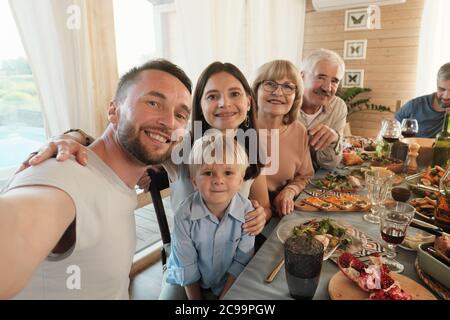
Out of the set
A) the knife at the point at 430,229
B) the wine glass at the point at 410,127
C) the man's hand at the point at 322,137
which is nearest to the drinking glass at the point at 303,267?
the knife at the point at 430,229

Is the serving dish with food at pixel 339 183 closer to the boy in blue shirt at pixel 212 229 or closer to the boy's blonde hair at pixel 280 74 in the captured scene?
the boy's blonde hair at pixel 280 74

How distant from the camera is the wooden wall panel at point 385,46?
4281mm

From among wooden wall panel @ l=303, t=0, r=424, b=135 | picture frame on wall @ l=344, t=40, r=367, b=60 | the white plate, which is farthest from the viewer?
picture frame on wall @ l=344, t=40, r=367, b=60

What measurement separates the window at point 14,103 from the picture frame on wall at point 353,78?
4.55 meters

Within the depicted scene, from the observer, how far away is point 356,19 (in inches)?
179

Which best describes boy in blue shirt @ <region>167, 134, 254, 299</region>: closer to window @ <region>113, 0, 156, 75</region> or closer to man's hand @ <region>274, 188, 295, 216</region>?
man's hand @ <region>274, 188, 295, 216</region>

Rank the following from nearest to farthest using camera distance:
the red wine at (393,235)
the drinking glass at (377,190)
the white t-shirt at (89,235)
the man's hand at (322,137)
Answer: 1. the white t-shirt at (89,235)
2. the red wine at (393,235)
3. the drinking glass at (377,190)
4. the man's hand at (322,137)

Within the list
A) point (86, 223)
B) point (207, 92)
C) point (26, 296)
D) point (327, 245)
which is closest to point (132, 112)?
point (86, 223)

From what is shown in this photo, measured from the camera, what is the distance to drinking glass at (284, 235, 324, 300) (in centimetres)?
75

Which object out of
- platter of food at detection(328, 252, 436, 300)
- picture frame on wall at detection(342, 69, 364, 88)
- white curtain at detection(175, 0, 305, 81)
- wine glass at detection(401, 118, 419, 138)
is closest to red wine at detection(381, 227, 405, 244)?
platter of food at detection(328, 252, 436, 300)

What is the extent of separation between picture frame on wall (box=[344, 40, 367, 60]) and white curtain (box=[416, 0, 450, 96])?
76 cm

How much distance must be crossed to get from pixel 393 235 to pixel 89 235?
3.11 ft

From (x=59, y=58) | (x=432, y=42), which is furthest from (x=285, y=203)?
(x=432, y=42)

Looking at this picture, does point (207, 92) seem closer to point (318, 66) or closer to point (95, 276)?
point (95, 276)
